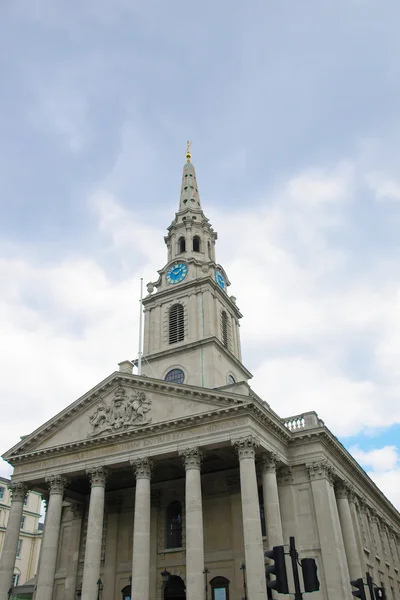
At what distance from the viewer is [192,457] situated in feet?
100

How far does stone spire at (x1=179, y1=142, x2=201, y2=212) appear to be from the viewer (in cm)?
5578

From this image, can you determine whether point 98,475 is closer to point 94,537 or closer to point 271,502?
point 94,537

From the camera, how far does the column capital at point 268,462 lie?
3116 cm

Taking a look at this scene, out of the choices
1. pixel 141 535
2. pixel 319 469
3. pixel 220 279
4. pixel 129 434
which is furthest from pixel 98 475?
pixel 220 279

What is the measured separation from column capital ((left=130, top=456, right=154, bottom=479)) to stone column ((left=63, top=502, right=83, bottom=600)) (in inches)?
389

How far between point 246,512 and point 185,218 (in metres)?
32.4

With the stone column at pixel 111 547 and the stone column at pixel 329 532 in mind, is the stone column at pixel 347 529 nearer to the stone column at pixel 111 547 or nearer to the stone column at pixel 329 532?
the stone column at pixel 329 532

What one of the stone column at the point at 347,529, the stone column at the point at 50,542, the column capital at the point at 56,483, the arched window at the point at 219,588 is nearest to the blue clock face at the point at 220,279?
the stone column at the point at 347,529

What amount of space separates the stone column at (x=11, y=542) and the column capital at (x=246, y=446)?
15.3 meters

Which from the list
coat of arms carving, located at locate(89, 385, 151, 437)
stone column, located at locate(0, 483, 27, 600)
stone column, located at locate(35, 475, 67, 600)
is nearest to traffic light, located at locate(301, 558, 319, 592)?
coat of arms carving, located at locate(89, 385, 151, 437)

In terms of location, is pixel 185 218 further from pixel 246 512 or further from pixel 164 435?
pixel 246 512

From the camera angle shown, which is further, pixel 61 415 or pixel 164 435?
pixel 61 415

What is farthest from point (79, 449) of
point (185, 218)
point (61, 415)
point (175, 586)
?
point (185, 218)

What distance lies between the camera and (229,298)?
50.0m
